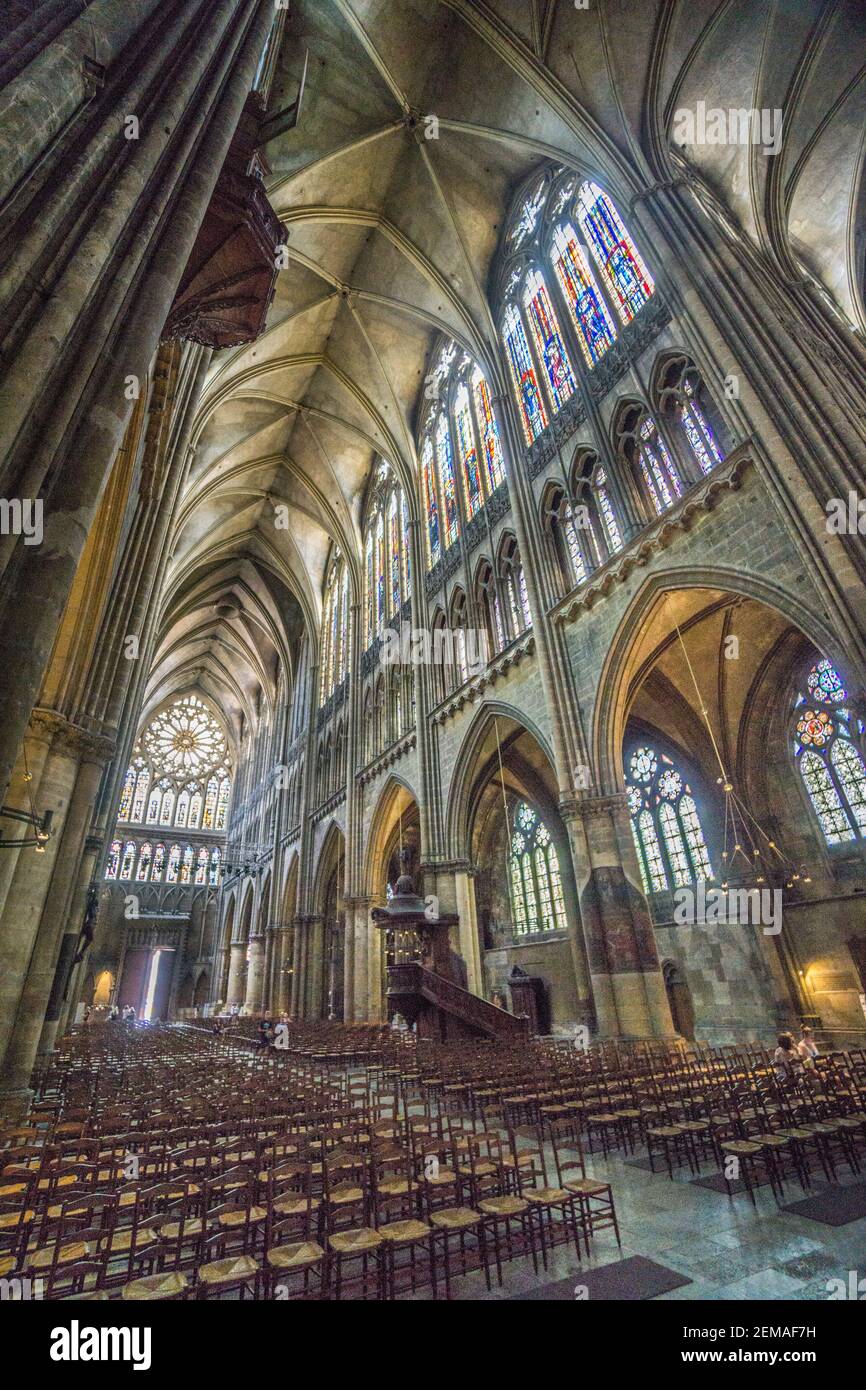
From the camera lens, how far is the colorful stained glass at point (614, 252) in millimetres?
12938

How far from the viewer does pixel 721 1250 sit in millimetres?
3564

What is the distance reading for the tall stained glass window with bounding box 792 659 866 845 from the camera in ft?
43.5

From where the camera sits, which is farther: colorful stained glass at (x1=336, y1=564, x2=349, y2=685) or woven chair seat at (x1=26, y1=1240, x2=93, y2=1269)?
colorful stained glass at (x1=336, y1=564, x2=349, y2=685)

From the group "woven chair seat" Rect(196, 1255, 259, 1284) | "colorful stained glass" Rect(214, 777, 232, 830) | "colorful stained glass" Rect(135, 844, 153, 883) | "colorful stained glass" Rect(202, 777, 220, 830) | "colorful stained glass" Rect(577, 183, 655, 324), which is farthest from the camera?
"colorful stained glass" Rect(214, 777, 232, 830)

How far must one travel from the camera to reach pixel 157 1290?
258cm

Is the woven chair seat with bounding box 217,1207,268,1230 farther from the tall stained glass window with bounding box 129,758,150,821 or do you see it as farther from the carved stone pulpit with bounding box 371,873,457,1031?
the tall stained glass window with bounding box 129,758,150,821

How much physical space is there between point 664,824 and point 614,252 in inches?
547

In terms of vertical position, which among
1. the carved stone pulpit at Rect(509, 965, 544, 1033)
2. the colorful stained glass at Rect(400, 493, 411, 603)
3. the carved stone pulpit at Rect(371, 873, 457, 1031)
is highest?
the colorful stained glass at Rect(400, 493, 411, 603)

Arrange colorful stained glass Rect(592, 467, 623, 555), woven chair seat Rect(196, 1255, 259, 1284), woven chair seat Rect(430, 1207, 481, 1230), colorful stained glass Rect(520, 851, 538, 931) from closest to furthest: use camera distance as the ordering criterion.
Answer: woven chair seat Rect(196, 1255, 259, 1284), woven chair seat Rect(430, 1207, 481, 1230), colorful stained glass Rect(592, 467, 623, 555), colorful stained glass Rect(520, 851, 538, 931)

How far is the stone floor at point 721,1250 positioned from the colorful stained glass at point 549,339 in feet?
47.2

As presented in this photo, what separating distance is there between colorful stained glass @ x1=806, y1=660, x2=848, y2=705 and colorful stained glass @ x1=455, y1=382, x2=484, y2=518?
9.47m

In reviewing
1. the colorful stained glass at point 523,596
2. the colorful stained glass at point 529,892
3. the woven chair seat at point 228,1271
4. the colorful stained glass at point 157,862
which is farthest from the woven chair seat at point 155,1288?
the colorful stained glass at point 157,862

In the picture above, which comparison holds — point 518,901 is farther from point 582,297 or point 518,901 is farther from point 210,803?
point 210,803

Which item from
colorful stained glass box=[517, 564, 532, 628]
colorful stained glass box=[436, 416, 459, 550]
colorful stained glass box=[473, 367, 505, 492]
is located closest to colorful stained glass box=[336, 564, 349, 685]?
colorful stained glass box=[436, 416, 459, 550]
